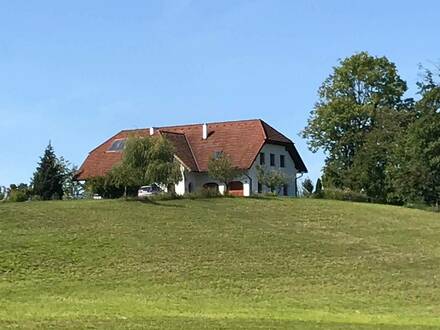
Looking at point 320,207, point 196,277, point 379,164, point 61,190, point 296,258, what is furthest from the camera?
point 379,164

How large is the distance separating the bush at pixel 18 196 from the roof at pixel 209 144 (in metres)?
11.1

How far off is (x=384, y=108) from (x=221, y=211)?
3849cm

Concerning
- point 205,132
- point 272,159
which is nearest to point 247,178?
point 272,159

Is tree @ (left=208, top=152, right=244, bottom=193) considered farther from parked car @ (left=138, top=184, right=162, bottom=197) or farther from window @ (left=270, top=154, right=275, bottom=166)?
window @ (left=270, top=154, right=275, bottom=166)

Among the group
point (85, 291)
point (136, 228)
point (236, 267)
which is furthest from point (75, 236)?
point (85, 291)

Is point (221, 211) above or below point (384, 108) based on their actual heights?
below

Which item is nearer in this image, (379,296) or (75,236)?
(379,296)

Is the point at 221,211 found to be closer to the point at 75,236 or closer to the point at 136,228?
the point at 136,228

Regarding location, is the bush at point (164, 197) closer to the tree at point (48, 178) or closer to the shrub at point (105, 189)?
the shrub at point (105, 189)

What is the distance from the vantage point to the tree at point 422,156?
6819 centimetres

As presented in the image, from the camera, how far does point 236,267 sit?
3288 centimetres

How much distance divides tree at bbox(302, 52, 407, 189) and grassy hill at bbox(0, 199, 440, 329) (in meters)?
32.0

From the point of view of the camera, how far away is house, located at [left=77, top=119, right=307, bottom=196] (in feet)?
237

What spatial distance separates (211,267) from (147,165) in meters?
25.1
